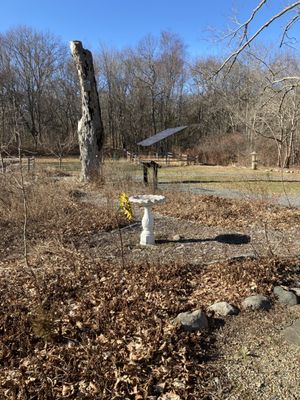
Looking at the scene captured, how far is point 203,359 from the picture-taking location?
2.96m

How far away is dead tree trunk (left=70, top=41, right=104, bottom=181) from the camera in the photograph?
42.2 feet

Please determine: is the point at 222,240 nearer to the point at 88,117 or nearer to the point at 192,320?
the point at 192,320

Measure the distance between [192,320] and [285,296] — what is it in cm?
124

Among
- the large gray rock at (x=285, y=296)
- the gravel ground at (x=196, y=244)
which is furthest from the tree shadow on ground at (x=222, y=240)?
the large gray rock at (x=285, y=296)

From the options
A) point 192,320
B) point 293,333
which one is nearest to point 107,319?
point 192,320

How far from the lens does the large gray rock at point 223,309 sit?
3.67 m

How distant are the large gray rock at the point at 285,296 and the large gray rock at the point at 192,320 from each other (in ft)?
3.42

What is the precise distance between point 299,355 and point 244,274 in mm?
1523

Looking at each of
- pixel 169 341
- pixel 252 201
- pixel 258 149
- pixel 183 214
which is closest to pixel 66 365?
pixel 169 341

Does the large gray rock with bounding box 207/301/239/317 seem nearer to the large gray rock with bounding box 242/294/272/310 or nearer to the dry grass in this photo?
the large gray rock with bounding box 242/294/272/310

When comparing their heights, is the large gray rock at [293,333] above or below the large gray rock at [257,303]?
below

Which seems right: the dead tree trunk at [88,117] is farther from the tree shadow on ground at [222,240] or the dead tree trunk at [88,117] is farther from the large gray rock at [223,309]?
the large gray rock at [223,309]

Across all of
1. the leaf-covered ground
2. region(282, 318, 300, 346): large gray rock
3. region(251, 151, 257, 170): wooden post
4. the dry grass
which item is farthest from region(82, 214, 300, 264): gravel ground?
region(251, 151, 257, 170): wooden post

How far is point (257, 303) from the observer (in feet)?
12.4
